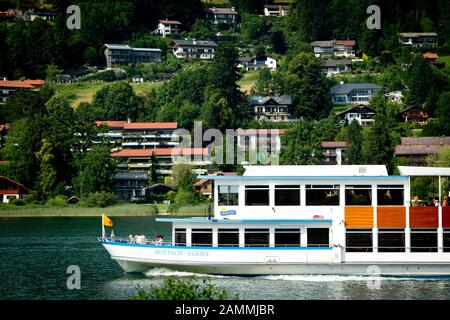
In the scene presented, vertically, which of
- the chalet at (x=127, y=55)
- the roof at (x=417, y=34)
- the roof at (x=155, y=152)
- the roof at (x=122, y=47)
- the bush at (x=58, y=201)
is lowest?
the bush at (x=58, y=201)

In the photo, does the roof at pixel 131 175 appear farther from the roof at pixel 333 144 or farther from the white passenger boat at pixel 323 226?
the white passenger boat at pixel 323 226

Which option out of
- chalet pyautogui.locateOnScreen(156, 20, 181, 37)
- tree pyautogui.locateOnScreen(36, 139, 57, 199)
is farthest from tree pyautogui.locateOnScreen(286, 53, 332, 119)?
chalet pyautogui.locateOnScreen(156, 20, 181, 37)

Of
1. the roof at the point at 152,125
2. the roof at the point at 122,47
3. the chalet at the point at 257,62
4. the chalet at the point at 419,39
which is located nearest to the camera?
the roof at the point at 152,125

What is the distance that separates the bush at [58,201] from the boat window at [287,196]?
59.5 metres

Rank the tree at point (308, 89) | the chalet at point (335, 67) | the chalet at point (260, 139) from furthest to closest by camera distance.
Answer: the chalet at point (335, 67), the tree at point (308, 89), the chalet at point (260, 139)

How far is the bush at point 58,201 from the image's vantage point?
103 m

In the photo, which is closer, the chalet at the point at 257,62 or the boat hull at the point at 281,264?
the boat hull at the point at 281,264

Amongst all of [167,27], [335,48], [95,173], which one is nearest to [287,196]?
[95,173]

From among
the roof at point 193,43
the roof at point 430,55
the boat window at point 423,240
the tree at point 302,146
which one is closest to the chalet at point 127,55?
the roof at point 193,43

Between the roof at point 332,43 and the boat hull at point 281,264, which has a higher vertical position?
the roof at point 332,43

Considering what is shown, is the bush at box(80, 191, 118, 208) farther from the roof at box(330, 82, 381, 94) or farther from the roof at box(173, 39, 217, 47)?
the roof at box(173, 39, 217, 47)

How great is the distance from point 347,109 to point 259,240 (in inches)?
3905

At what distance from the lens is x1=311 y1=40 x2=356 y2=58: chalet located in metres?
175
